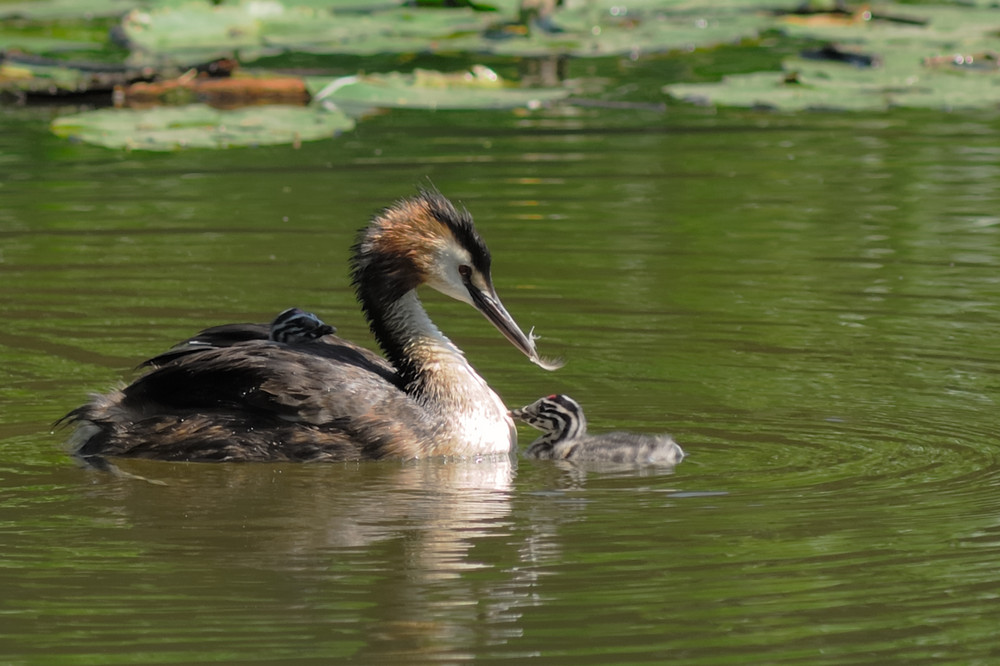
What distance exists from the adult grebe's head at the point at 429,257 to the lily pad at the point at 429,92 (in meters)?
6.56

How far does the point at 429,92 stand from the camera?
15.1m

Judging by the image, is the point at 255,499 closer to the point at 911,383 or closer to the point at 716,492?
the point at 716,492

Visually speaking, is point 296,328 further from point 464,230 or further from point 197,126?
point 197,126

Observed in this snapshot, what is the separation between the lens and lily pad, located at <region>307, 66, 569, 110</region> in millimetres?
14562

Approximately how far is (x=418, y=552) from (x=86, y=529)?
4.00 ft

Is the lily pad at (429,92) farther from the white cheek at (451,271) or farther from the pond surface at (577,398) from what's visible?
the white cheek at (451,271)

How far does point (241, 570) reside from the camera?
573 centimetres

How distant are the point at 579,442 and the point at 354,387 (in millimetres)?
983

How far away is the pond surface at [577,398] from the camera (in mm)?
5223

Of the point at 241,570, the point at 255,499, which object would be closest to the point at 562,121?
the point at 255,499

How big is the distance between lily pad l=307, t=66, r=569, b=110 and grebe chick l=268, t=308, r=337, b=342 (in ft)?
21.8

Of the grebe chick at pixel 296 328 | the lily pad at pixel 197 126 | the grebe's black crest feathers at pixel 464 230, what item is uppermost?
the grebe's black crest feathers at pixel 464 230

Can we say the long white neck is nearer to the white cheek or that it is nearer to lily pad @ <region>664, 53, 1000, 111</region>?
the white cheek

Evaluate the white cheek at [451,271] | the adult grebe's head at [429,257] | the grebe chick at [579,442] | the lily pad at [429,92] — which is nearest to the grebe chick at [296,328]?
the adult grebe's head at [429,257]
